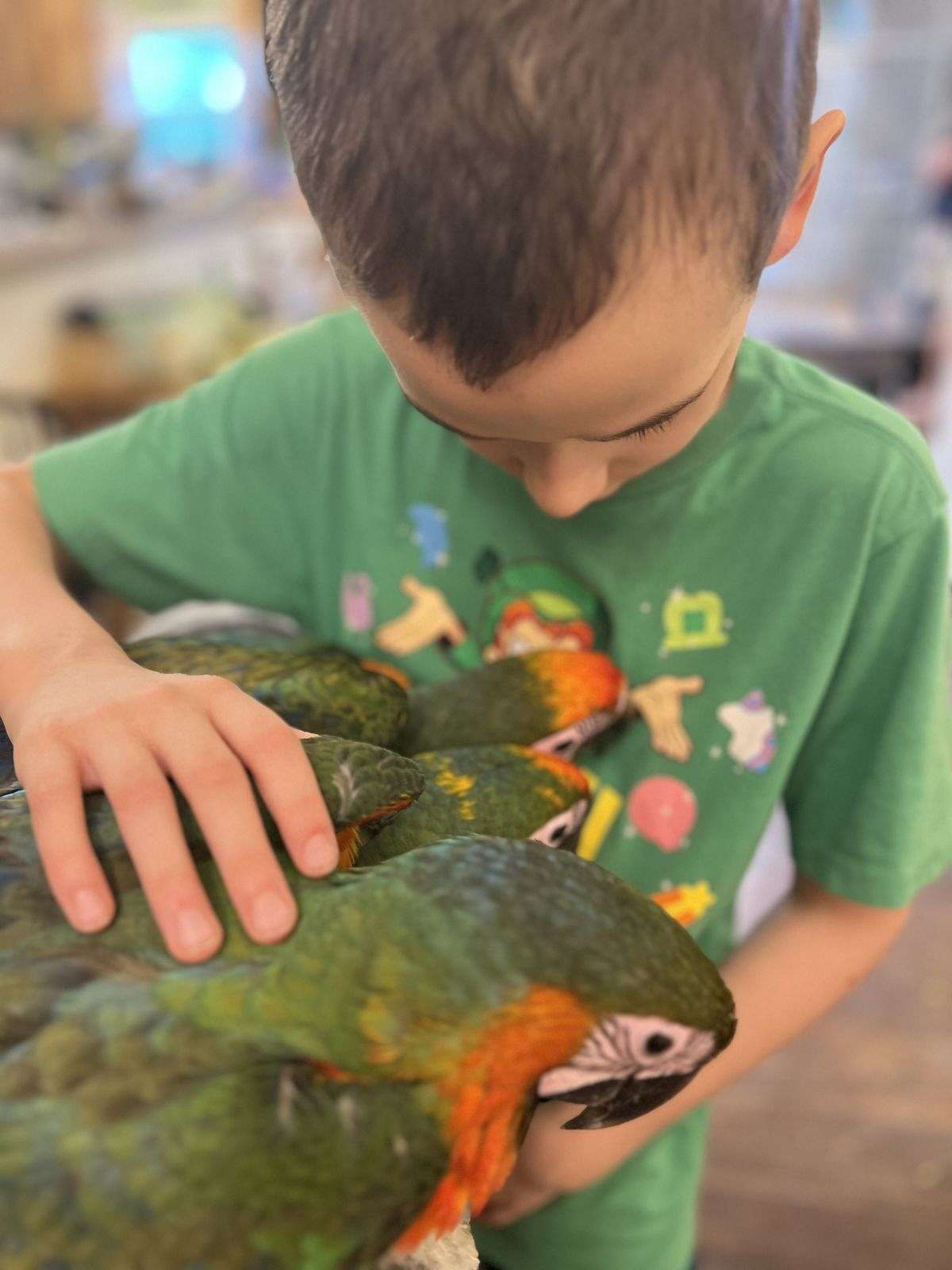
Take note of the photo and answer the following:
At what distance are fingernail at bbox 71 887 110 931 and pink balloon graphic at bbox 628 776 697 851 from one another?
37 cm

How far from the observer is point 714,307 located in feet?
1.16

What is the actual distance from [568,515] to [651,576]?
15 cm

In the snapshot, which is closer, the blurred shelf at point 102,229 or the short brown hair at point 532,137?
the short brown hair at point 532,137

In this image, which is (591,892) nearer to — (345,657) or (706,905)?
(345,657)

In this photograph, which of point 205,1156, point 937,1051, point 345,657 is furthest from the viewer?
point 937,1051

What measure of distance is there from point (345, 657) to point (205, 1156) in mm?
244

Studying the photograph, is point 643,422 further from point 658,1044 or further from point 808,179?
point 658,1044

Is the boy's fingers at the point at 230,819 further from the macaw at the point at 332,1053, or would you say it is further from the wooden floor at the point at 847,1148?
the wooden floor at the point at 847,1148

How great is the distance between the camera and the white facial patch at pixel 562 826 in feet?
1.33

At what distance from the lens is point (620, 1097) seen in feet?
1.09

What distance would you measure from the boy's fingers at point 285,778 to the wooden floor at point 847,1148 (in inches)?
45.7

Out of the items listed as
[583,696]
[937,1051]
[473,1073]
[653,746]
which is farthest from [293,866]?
[937,1051]

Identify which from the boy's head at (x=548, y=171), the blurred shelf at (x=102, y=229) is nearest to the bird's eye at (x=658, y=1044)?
the boy's head at (x=548, y=171)

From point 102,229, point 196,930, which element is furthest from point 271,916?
point 102,229
